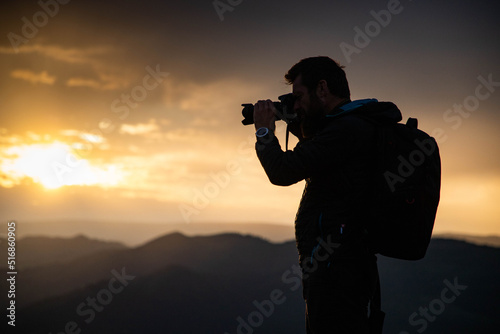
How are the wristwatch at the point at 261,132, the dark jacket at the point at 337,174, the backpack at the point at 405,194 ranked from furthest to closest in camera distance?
the wristwatch at the point at 261,132, the dark jacket at the point at 337,174, the backpack at the point at 405,194

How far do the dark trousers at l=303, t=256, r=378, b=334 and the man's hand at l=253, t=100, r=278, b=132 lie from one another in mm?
1044

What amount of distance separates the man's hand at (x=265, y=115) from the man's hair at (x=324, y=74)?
30cm

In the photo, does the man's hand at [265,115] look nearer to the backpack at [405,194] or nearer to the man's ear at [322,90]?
the man's ear at [322,90]

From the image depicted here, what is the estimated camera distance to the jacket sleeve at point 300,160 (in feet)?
7.68

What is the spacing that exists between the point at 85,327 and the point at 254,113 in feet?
98.2

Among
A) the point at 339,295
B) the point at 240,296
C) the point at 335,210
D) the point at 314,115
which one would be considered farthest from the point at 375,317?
the point at 240,296

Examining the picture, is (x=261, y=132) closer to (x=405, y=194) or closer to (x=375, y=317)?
(x=405, y=194)

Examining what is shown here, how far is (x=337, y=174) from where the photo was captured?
7.85ft

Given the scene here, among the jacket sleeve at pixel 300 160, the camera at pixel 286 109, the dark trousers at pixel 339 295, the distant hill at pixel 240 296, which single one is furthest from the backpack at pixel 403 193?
the distant hill at pixel 240 296

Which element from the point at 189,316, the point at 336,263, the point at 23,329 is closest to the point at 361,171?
the point at 336,263

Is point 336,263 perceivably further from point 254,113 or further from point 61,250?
point 61,250

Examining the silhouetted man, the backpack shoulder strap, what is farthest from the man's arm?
the backpack shoulder strap

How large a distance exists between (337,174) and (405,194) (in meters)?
0.43

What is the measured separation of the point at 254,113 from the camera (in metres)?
2.75
